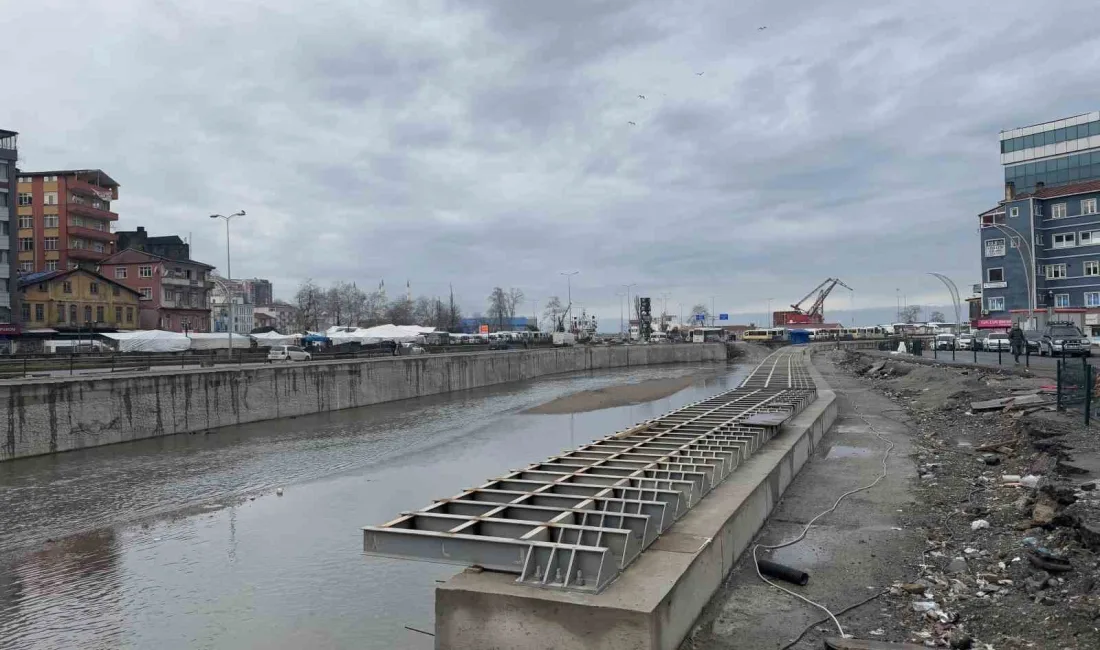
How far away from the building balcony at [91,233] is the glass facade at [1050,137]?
4306 inches

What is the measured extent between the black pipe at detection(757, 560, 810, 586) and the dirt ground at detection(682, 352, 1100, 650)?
113 mm

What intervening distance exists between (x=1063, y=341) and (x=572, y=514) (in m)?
41.5

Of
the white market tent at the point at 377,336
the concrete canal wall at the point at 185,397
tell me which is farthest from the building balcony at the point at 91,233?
the concrete canal wall at the point at 185,397

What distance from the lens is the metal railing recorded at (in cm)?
717

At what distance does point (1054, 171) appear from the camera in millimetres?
92125

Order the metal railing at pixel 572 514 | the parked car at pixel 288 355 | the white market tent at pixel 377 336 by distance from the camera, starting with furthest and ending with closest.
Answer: the white market tent at pixel 377 336 < the parked car at pixel 288 355 < the metal railing at pixel 572 514

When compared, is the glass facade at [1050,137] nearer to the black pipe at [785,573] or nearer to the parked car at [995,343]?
the parked car at [995,343]

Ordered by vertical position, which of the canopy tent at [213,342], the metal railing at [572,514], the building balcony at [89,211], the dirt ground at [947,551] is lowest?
the dirt ground at [947,551]

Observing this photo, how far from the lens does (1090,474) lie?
37.0 feet

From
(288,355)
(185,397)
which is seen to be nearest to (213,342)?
(288,355)

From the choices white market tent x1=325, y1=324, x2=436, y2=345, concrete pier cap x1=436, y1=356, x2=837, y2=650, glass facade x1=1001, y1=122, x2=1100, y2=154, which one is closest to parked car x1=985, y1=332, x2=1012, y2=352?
white market tent x1=325, y1=324, x2=436, y2=345

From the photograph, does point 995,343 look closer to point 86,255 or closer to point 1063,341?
point 1063,341

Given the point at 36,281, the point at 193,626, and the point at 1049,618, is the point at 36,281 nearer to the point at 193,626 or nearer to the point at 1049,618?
the point at 193,626

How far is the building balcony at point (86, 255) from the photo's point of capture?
82188 mm
